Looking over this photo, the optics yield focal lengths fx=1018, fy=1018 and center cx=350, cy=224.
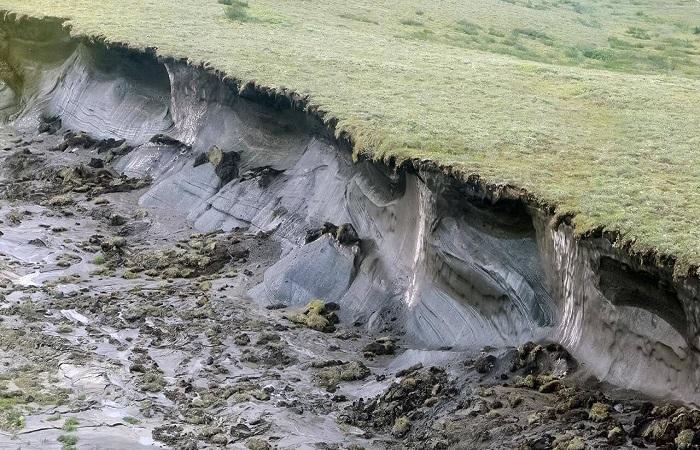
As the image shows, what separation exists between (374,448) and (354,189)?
6634 mm

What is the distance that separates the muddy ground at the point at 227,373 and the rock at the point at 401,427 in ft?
0.11

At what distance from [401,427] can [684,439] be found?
3.46 metres

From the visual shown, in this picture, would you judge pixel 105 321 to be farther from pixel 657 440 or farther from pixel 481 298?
pixel 657 440

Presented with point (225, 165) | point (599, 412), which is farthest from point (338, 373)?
point (225, 165)

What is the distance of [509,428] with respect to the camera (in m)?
10.7

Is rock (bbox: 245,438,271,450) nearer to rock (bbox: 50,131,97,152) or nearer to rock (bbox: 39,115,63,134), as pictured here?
rock (bbox: 50,131,97,152)

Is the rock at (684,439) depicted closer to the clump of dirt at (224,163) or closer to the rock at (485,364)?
the rock at (485,364)

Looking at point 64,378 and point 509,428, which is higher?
point 509,428

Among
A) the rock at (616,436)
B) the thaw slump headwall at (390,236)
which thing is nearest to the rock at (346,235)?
the thaw slump headwall at (390,236)

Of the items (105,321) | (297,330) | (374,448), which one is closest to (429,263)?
(297,330)

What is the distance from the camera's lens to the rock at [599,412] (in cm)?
1031

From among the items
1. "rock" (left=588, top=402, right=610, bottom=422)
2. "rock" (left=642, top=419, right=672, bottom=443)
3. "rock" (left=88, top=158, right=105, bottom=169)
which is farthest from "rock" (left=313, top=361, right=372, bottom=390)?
"rock" (left=88, top=158, right=105, bottom=169)

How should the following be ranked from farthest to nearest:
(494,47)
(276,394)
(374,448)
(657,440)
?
(494,47)
(276,394)
(374,448)
(657,440)

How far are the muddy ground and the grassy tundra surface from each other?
195cm
